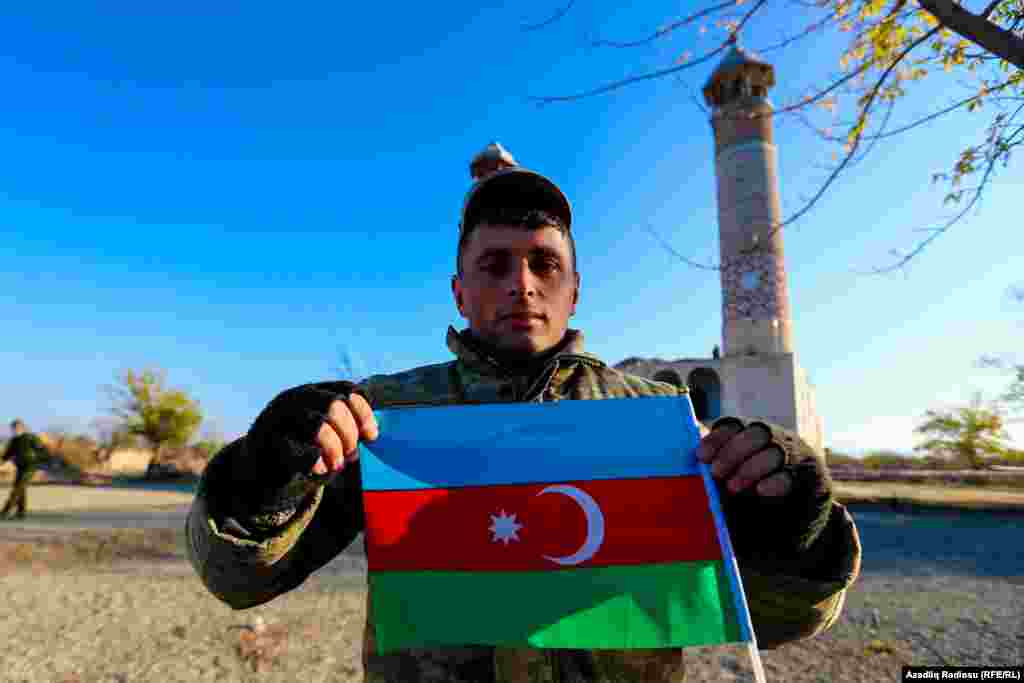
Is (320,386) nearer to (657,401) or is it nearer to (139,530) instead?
(657,401)

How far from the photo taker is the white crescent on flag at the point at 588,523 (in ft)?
4.04

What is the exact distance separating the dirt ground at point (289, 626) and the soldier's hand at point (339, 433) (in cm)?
275

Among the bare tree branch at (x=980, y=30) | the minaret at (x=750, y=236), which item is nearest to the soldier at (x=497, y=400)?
the bare tree branch at (x=980, y=30)

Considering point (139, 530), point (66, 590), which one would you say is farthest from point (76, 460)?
point (66, 590)

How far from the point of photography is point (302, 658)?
3275 mm

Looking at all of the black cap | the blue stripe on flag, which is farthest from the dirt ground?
the black cap

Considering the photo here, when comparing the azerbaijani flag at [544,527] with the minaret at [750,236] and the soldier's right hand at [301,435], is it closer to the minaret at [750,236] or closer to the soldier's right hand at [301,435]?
the soldier's right hand at [301,435]

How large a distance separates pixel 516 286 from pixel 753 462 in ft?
2.60

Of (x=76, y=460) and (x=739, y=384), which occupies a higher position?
(x=739, y=384)

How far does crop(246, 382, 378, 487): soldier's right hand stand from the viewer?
1004 millimetres

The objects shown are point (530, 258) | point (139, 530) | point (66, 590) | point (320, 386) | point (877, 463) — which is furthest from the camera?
point (877, 463)

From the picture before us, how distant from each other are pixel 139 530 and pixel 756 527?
889cm

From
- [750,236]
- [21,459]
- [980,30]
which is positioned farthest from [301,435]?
[750,236]

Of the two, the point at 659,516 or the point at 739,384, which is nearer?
the point at 659,516
